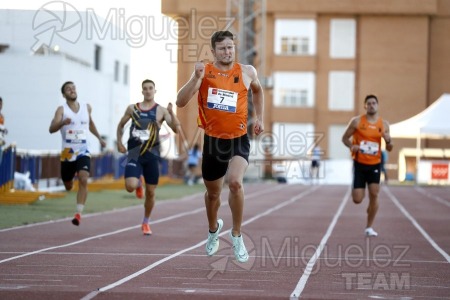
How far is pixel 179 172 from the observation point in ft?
166

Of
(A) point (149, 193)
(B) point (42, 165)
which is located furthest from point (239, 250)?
(B) point (42, 165)

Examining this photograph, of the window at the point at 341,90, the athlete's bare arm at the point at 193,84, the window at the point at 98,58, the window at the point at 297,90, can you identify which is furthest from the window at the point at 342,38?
the athlete's bare arm at the point at 193,84

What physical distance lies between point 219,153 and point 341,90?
57.8m

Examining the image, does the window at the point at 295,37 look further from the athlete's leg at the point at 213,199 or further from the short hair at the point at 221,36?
the short hair at the point at 221,36

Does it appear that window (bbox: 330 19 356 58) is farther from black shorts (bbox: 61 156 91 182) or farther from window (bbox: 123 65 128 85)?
black shorts (bbox: 61 156 91 182)

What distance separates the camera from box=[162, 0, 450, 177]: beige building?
216 feet

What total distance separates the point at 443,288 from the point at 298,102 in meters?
58.5

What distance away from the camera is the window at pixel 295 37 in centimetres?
6631

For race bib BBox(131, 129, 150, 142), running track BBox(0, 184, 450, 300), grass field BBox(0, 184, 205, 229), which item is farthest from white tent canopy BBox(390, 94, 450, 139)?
race bib BBox(131, 129, 150, 142)

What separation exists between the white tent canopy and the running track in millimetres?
A: 22551

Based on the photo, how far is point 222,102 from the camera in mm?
10320

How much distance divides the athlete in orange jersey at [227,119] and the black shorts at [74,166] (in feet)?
17.7

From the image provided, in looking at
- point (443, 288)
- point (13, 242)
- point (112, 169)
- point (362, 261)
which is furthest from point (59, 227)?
point (112, 169)

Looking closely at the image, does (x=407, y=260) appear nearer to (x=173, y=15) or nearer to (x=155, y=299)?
(x=155, y=299)
